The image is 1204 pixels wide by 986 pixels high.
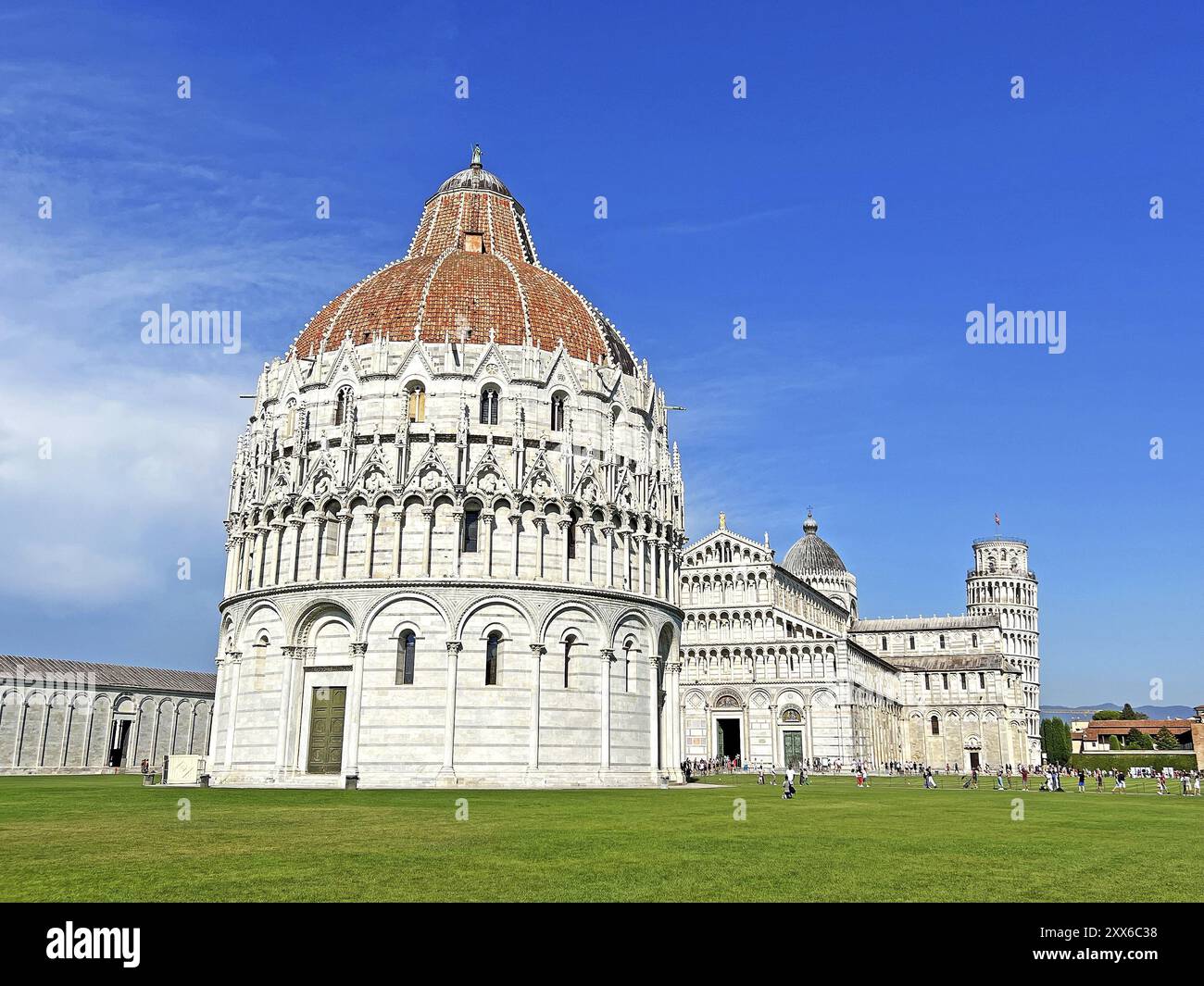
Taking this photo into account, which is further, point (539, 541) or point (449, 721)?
point (539, 541)

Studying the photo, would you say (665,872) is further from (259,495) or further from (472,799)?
(259,495)

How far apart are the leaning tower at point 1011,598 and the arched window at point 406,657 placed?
4673 inches

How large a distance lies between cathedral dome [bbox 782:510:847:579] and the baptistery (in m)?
87.0

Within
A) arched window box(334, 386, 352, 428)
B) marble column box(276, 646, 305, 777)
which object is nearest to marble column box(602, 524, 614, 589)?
arched window box(334, 386, 352, 428)

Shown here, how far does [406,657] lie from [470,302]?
18.4 metres

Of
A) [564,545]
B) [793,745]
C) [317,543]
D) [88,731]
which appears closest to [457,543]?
[564,545]

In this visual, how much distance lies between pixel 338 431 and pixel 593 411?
12398 mm

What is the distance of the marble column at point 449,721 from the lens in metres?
45.7

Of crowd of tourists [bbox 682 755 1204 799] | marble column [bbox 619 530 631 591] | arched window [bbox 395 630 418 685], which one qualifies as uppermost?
marble column [bbox 619 530 631 591]

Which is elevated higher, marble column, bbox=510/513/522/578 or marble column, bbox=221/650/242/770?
marble column, bbox=510/513/522/578

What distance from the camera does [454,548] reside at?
Result: 47.9m

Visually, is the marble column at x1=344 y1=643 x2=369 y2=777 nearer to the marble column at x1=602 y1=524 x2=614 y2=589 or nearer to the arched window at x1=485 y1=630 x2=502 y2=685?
the arched window at x1=485 y1=630 x2=502 y2=685

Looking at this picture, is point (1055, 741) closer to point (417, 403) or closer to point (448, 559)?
point (448, 559)

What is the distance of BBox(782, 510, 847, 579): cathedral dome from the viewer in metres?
141
